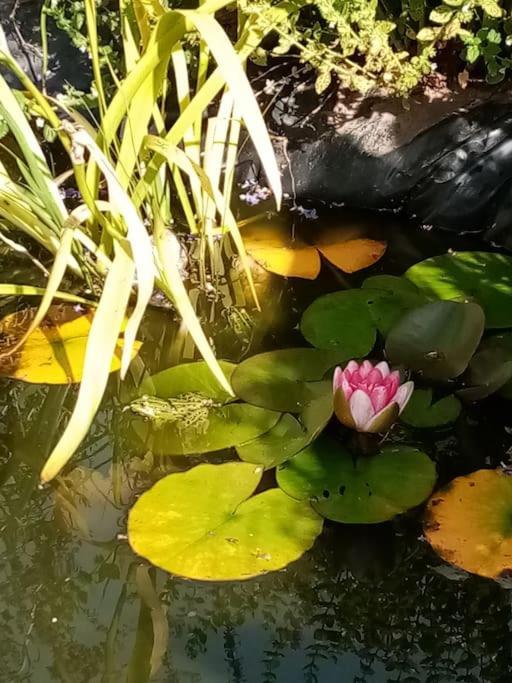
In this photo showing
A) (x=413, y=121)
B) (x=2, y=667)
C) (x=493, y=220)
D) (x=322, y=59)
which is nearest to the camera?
(x=2, y=667)

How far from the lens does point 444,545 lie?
1161 mm

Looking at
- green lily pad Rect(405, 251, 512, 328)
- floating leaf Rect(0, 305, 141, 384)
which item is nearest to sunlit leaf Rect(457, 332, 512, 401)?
green lily pad Rect(405, 251, 512, 328)

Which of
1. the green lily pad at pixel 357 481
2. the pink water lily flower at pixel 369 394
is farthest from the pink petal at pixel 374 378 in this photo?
the green lily pad at pixel 357 481

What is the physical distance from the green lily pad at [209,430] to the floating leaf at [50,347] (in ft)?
0.60

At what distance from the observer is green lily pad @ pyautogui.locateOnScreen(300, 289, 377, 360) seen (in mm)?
1505

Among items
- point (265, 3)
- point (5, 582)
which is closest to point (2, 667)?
point (5, 582)

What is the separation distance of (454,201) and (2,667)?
1371 millimetres

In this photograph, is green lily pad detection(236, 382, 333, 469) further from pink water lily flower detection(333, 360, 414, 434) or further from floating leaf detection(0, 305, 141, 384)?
floating leaf detection(0, 305, 141, 384)

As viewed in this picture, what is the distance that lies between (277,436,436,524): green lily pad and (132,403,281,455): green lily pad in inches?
3.7

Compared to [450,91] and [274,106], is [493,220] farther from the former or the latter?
[274,106]

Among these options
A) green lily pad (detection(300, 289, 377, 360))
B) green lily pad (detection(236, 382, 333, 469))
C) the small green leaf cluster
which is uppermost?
the small green leaf cluster

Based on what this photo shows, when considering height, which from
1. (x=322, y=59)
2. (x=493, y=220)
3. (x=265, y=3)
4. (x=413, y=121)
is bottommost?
(x=493, y=220)

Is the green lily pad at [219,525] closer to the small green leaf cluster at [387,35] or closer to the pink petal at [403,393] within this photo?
the pink petal at [403,393]

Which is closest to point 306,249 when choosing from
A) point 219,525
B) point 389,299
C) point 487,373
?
point 389,299
